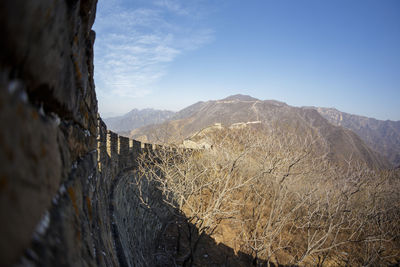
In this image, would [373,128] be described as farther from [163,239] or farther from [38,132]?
[38,132]

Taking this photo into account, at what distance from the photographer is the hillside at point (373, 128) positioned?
5709 cm

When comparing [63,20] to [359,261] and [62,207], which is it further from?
[359,261]

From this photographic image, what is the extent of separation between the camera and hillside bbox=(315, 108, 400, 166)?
57094 millimetres

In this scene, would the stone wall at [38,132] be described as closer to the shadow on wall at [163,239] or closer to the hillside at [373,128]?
the shadow on wall at [163,239]

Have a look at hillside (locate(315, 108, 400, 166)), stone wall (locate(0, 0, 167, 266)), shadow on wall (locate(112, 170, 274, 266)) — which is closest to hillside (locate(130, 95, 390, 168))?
shadow on wall (locate(112, 170, 274, 266))

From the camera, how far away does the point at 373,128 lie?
7581 cm

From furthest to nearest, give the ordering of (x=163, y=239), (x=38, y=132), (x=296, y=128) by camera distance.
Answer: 1. (x=296, y=128)
2. (x=163, y=239)
3. (x=38, y=132)

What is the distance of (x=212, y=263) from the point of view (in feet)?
21.1

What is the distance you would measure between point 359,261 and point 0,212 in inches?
418

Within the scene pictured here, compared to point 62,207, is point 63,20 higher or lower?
higher

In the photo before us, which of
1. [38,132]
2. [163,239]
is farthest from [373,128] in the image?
[38,132]

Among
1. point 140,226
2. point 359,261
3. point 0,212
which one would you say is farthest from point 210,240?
point 0,212

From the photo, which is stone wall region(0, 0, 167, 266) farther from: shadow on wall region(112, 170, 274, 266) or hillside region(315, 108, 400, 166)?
hillside region(315, 108, 400, 166)

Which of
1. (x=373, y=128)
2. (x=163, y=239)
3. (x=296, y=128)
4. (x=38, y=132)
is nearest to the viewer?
(x=38, y=132)
